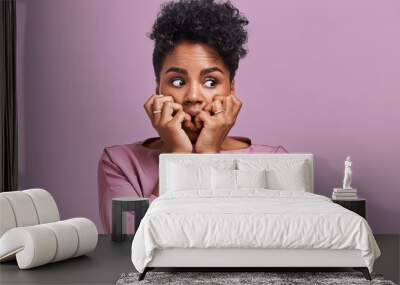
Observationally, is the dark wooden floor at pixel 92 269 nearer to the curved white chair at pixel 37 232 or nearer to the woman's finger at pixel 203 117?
the curved white chair at pixel 37 232

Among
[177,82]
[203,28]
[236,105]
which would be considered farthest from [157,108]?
[203,28]

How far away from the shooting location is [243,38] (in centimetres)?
724

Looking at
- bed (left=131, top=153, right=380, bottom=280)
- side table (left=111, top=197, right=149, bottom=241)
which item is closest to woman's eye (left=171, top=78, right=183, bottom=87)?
side table (left=111, top=197, right=149, bottom=241)

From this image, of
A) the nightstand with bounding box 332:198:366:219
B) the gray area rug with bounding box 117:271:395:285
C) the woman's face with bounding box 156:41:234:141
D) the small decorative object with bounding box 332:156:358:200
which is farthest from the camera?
the woman's face with bounding box 156:41:234:141

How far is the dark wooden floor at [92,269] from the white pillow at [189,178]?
2.60 ft

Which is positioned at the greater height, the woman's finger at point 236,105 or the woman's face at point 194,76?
the woman's face at point 194,76

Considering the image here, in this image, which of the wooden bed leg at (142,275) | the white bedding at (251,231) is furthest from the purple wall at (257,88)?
the wooden bed leg at (142,275)

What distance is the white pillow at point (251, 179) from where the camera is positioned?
261 inches

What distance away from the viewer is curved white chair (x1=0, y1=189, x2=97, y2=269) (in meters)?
5.32

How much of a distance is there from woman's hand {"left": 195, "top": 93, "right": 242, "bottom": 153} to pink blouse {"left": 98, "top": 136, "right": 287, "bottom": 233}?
0.15 metres

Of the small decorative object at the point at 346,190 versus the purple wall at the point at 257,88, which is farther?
the purple wall at the point at 257,88

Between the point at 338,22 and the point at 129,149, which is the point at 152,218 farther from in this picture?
the point at 338,22

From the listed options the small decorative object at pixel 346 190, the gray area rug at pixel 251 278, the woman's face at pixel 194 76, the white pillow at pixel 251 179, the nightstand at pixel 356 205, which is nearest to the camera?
the gray area rug at pixel 251 278

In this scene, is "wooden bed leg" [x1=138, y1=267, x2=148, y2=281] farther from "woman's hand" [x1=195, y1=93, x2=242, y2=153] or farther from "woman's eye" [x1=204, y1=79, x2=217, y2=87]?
"woman's eye" [x1=204, y1=79, x2=217, y2=87]
